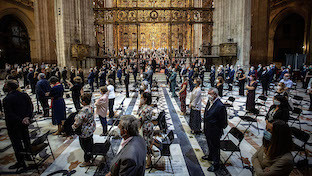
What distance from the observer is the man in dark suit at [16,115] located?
3.71 metres

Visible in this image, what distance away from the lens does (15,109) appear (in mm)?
3775

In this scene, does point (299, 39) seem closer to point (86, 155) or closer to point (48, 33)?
point (86, 155)

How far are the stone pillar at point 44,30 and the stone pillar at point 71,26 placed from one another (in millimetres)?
9034

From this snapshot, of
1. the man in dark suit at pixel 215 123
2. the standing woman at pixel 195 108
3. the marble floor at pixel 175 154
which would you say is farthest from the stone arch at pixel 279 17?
the man in dark suit at pixel 215 123

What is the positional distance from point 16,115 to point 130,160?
3.30m

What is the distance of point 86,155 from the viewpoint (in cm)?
398

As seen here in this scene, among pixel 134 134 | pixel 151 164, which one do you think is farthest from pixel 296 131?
pixel 134 134

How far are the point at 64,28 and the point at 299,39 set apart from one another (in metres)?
28.5

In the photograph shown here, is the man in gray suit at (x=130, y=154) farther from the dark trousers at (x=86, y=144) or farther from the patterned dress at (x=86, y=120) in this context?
the dark trousers at (x=86, y=144)

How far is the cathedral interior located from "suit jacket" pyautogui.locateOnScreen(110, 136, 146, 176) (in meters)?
0.19

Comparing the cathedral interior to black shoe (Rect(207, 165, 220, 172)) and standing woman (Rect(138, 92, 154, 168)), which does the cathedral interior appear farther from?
standing woman (Rect(138, 92, 154, 168))

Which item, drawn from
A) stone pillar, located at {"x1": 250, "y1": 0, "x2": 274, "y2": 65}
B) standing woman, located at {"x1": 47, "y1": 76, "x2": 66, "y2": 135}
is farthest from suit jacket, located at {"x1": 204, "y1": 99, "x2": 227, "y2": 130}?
stone pillar, located at {"x1": 250, "y1": 0, "x2": 274, "y2": 65}

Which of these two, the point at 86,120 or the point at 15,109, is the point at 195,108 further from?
the point at 15,109

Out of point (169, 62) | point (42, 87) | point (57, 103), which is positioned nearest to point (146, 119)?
point (57, 103)
